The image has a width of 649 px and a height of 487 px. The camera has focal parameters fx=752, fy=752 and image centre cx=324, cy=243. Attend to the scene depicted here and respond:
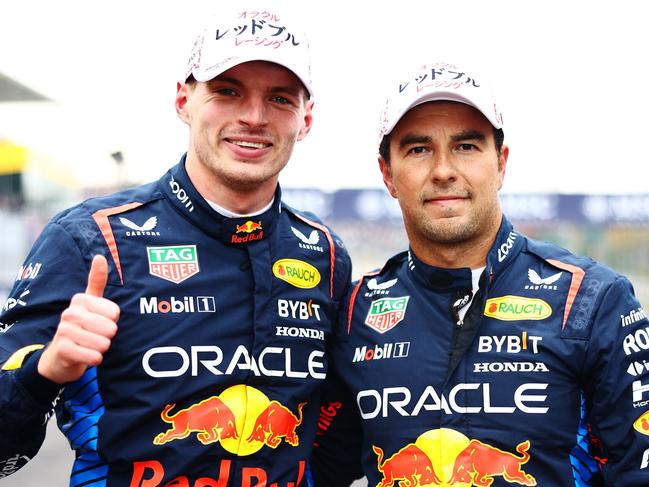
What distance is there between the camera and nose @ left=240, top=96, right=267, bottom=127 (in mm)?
2553

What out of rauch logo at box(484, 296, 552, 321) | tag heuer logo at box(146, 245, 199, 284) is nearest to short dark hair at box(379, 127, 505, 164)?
rauch logo at box(484, 296, 552, 321)

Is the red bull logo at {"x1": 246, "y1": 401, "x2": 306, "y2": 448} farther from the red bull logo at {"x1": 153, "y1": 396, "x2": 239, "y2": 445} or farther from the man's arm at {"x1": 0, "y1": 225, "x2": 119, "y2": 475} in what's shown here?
the man's arm at {"x1": 0, "y1": 225, "x2": 119, "y2": 475}

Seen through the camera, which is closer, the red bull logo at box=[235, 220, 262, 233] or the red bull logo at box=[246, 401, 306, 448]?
the red bull logo at box=[246, 401, 306, 448]

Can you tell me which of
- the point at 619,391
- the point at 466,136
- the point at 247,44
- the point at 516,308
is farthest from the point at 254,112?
the point at 619,391

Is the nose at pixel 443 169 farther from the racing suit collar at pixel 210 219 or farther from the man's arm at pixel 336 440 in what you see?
the man's arm at pixel 336 440

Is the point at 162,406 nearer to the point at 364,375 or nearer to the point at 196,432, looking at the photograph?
the point at 196,432

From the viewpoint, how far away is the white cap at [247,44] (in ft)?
8.32

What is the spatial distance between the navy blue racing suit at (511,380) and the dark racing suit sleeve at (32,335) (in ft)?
3.42

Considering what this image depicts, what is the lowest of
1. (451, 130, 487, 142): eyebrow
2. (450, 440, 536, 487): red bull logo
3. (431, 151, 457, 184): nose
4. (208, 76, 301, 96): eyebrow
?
(450, 440, 536, 487): red bull logo

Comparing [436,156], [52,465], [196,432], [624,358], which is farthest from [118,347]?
[52,465]

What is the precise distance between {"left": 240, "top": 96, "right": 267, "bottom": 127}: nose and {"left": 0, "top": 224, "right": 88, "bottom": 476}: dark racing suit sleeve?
699 mm

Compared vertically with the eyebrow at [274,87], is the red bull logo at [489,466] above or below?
below

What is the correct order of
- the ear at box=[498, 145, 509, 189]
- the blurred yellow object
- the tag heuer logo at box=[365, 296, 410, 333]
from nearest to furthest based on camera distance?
the tag heuer logo at box=[365, 296, 410, 333] < the ear at box=[498, 145, 509, 189] < the blurred yellow object

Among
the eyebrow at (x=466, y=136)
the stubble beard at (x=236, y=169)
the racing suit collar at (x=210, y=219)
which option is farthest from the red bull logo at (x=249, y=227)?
the eyebrow at (x=466, y=136)
